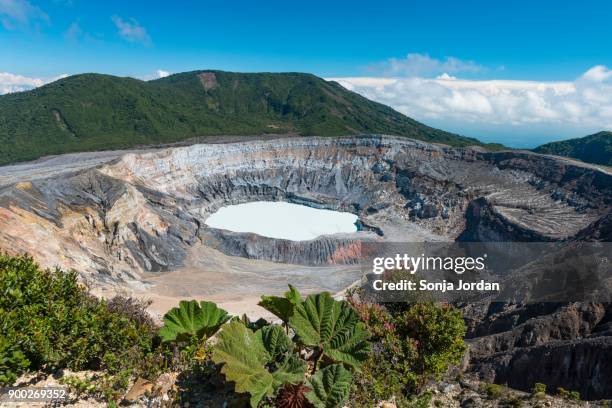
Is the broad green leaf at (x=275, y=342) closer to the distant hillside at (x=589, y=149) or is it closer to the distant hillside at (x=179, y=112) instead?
the distant hillside at (x=179, y=112)

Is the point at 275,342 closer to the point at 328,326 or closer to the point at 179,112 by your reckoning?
the point at 328,326

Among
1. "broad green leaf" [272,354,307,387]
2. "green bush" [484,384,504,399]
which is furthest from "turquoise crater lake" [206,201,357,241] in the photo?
"broad green leaf" [272,354,307,387]

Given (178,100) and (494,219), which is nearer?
(494,219)

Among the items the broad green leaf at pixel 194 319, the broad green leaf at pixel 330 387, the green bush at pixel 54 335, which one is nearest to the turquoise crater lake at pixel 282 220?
the green bush at pixel 54 335

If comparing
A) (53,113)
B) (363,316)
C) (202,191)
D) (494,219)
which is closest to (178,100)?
(53,113)

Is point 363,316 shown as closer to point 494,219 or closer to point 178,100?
point 494,219

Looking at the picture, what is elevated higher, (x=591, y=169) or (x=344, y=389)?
(x=591, y=169)
